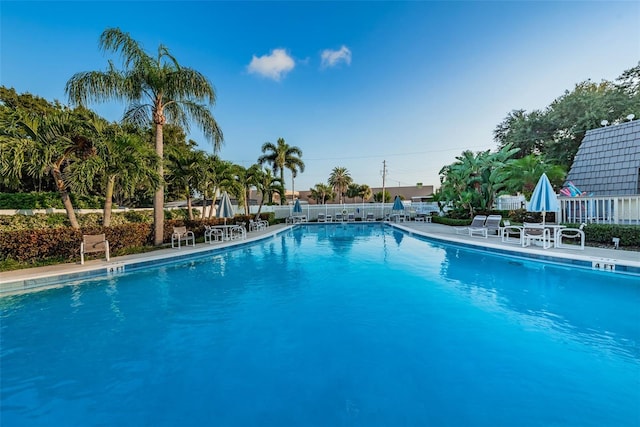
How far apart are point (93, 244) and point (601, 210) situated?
16.9 m

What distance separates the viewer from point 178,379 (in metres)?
2.88

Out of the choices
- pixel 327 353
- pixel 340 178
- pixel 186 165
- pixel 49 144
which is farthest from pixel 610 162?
pixel 340 178

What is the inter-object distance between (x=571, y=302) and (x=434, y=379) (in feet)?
13.0

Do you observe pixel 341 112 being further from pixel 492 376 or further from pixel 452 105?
pixel 492 376

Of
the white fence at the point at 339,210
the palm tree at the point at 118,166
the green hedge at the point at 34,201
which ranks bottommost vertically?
the white fence at the point at 339,210

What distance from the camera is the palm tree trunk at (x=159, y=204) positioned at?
10.1 metres

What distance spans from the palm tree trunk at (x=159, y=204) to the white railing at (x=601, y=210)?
15.2m

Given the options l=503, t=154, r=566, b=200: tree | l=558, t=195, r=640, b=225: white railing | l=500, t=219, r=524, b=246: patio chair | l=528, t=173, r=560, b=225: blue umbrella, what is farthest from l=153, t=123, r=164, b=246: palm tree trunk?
l=503, t=154, r=566, b=200: tree

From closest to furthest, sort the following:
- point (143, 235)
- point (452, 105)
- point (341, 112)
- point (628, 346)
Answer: point (628, 346)
point (143, 235)
point (452, 105)
point (341, 112)

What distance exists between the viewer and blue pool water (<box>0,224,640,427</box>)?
2.41 m

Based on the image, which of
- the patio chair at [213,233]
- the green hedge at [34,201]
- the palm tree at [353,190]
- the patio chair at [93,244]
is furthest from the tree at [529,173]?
the palm tree at [353,190]

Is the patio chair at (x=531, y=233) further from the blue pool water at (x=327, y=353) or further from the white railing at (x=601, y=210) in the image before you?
the blue pool water at (x=327, y=353)

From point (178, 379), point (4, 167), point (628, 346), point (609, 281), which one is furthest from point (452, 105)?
point (4, 167)

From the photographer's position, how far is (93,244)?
793cm
